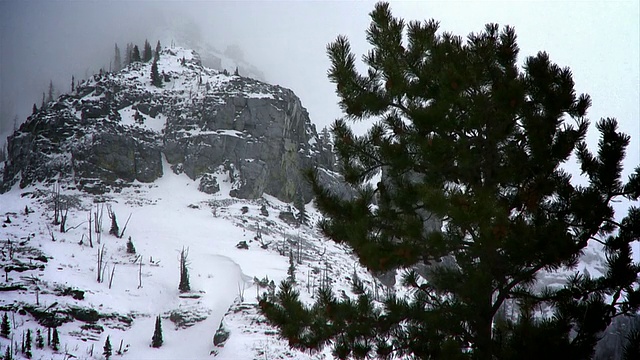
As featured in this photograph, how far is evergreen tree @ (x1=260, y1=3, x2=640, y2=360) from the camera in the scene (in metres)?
4.89

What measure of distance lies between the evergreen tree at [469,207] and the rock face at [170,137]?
266ft

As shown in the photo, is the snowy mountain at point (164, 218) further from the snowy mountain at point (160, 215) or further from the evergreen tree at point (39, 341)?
the evergreen tree at point (39, 341)

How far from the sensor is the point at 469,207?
457 cm

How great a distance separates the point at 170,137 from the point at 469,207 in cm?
10656

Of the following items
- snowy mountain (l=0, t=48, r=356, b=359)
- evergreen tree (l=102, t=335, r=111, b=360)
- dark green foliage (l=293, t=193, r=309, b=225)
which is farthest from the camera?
dark green foliage (l=293, t=193, r=309, b=225)

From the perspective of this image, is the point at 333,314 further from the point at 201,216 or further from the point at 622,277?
the point at 201,216

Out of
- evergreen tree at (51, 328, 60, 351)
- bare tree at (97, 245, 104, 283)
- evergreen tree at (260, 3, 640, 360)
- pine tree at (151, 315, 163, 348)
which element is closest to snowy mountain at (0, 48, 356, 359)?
bare tree at (97, 245, 104, 283)

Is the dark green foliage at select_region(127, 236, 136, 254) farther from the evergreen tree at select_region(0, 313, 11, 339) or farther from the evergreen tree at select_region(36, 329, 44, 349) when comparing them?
the evergreen tree at select_region(0, 313, 11, 339)

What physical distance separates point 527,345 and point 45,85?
237 metres

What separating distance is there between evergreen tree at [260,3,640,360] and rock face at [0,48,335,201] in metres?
81.1

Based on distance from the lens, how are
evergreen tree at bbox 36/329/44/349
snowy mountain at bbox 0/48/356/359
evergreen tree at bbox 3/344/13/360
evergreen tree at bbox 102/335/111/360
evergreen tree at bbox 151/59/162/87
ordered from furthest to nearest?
evergreen tree at bbox 151/59/162/87 < snowy mountain at bbox 0/48/356/359 < evergreen tree at bbox 102/335/111/360 < evergreen tree at bbox 36/329/44/349 < evergreen tree at bbox 3/344/13/360

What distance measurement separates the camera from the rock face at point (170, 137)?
90219 millimetres

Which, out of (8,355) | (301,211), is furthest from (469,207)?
(301,211)

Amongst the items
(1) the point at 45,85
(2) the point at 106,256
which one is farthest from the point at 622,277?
(1) the point at 45,85
